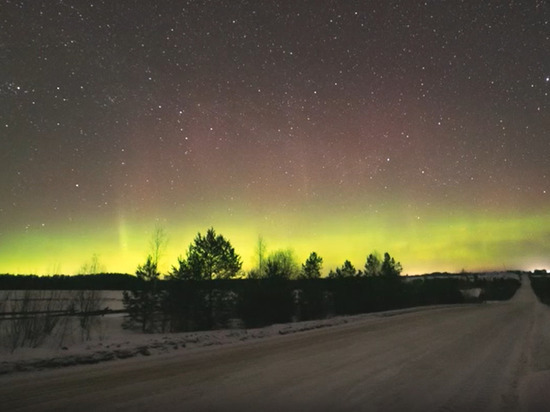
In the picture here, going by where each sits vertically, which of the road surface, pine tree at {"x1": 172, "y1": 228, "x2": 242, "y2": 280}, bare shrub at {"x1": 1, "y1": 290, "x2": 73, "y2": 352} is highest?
pine tree at {"x1": 172, "y1": 228, "x2": 242, "y2": 280}

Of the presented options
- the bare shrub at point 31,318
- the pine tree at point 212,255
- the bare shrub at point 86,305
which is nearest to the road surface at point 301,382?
the bare shrub at point 31,318

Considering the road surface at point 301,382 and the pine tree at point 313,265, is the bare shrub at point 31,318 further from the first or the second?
the pine tree at point 313,265

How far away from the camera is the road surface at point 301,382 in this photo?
603cm

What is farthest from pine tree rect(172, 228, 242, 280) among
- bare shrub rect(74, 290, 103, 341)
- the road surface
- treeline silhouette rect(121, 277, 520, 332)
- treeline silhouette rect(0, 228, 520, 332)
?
the road surface

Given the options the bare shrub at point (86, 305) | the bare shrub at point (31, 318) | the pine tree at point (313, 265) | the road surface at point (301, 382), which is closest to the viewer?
the road surface at point (301, 382)

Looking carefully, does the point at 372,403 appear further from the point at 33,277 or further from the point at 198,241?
the point at 198,241

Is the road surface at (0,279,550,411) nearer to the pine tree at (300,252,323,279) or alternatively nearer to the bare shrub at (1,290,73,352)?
the bare shrub at (1,290,73,352)

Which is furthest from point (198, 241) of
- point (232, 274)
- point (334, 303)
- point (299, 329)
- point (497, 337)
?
point (497, 337)

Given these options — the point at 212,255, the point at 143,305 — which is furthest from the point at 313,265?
the point at 143,305

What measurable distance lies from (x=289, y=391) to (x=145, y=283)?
76.0 feet

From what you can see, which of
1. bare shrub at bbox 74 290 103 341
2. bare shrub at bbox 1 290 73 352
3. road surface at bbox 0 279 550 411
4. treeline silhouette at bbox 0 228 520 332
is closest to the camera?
road surface at bbox 0 279 550 411

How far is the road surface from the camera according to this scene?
237 inches

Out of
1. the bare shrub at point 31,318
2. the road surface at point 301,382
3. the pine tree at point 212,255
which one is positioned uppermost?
the pine tree at point 212,255

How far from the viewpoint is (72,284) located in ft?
73.2
